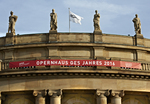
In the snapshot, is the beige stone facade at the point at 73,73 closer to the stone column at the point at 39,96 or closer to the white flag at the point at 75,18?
the stone column at the point at 39,96

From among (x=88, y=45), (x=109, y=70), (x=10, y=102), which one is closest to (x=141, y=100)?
(x=109, y=70)

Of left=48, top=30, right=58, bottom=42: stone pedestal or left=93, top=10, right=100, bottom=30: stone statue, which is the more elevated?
left=93, top=10, right=100, bottom=30: stone statue

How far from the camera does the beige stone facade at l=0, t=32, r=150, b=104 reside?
1602 inches

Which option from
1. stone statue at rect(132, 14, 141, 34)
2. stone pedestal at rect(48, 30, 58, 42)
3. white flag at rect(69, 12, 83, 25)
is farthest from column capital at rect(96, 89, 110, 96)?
white flag at rect(69, 12, 83, 25)

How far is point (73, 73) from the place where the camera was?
40688mm

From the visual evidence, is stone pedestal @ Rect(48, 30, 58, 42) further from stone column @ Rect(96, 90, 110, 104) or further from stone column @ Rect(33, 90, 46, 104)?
stone column @ Rect(96, 90, 110, 104)

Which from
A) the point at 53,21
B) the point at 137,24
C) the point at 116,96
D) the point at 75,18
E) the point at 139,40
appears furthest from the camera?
the point at 75,18

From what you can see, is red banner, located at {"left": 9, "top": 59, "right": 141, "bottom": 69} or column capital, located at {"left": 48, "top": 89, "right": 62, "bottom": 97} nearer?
column capital, located at {"left": 48, "top": 89, "right": 62, "bottom": 97}

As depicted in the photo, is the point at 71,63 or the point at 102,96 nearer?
the point at 102,96

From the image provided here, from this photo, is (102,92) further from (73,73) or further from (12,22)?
(12,22)

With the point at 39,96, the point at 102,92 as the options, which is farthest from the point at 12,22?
the point at 102,92

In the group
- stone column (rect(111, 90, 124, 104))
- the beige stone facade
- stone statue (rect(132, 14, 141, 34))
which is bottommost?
stone column (rect(111, 90, 124, 104))

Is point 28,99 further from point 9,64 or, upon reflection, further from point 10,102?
point 9,64

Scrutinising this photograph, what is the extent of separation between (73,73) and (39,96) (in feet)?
16.0
